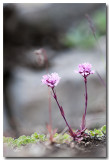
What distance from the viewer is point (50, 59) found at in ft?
10.4

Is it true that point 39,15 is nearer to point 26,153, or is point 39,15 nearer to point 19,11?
point 19,11

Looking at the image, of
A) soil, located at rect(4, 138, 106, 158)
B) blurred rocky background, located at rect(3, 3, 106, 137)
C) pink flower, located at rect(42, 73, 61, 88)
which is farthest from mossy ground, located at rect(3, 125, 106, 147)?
blurred rocky background, located at rect(3, 3, 106, 137)

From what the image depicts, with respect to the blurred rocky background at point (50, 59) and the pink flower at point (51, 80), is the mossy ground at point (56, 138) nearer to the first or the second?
the pink flower at point (51, 80)

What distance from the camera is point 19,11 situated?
126 inches

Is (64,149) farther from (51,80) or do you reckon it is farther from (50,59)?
(50,59)

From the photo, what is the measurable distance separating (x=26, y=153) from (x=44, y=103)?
180cm

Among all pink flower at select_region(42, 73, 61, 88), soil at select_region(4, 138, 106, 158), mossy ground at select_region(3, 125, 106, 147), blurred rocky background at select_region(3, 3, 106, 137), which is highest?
blurred rocky background at select_region(3, 3, 106, 137)

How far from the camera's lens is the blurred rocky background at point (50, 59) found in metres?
2.57

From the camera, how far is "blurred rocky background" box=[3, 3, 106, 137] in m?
2.57

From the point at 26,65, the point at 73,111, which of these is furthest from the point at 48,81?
the point at 26,65

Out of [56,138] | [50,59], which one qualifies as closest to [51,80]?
[56,138]

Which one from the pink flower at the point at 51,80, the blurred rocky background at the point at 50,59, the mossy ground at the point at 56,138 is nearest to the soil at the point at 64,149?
the mossy ground at the point at 56,138

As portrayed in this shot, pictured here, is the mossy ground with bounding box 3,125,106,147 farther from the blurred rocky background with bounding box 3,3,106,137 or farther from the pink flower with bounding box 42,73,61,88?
the blurred rocky background with bounding box 3,3,106,137

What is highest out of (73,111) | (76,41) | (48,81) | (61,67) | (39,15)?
(39,15)
